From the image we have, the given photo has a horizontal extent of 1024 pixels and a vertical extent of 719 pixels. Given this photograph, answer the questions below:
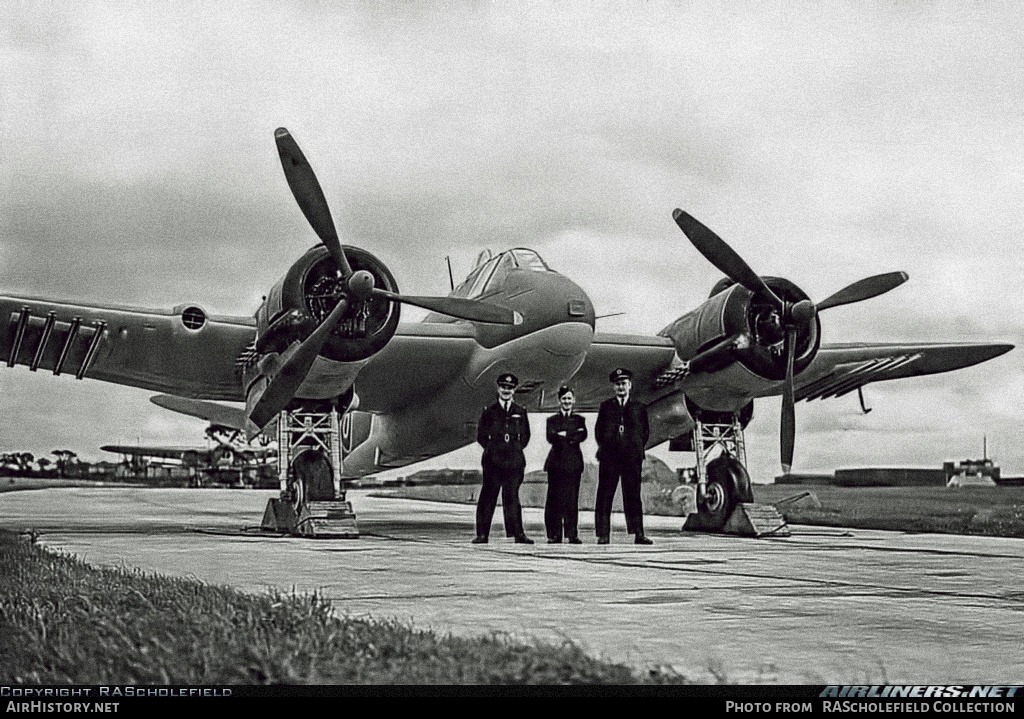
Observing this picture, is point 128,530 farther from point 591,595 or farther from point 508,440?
point 591,595

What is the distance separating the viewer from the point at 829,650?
5.12m

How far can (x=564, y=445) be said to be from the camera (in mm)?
13047

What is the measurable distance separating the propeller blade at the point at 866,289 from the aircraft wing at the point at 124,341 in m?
8.24

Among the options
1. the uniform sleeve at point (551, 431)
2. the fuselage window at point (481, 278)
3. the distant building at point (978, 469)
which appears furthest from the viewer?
the fuselage window at point (481, 278)

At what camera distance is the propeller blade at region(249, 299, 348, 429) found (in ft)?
43.0

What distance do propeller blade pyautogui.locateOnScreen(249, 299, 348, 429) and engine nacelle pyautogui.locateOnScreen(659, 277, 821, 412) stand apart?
5.55 m

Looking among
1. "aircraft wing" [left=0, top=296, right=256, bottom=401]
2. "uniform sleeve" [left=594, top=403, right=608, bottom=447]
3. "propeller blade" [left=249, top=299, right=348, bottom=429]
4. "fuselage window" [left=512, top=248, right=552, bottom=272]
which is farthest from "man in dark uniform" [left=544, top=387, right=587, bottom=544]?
"aircraft wing" [left=0, top=296, right=256, bottom=401]

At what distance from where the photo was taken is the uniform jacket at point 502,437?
1283 cm

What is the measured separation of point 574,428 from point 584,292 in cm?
274

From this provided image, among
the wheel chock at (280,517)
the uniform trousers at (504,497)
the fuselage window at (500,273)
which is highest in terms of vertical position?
the fuselage window at (500,273)

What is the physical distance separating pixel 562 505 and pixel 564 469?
0.49m

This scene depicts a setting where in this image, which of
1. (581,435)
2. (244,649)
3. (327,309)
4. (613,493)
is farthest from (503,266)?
(244,649)

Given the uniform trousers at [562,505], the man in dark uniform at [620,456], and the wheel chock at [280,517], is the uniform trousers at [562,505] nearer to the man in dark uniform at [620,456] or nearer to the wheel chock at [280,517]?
the man in dark uniform at [620,456]

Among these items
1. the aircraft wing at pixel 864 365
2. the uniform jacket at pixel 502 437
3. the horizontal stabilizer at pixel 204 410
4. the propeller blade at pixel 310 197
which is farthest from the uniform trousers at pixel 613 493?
the horizontal stabilizer at pixel 204 410
